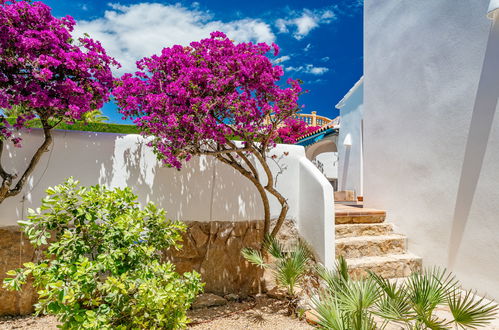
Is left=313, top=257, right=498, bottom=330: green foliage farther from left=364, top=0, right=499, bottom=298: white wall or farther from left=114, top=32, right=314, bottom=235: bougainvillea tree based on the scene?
left=114, top=32, right=314, bottom=235: bougainvillea tree

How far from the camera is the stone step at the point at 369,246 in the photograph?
6105 millimetres

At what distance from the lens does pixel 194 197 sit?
6.61 metres

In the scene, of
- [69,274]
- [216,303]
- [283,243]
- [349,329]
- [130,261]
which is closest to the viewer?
[349,329]

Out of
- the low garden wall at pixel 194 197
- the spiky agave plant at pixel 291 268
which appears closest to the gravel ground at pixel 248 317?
the spiky agave plant at pixel 291 268

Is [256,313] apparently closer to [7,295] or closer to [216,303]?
[216,303]

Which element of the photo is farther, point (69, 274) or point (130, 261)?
point (130, 261)

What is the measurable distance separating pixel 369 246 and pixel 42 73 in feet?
22.5

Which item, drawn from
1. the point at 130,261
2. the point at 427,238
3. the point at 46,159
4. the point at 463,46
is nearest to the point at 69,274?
the point at 130,261

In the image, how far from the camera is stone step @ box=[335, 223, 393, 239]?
21.6 ft

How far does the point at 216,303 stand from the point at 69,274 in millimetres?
3628

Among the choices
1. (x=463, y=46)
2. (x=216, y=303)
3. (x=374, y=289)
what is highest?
(x=463, y=46)

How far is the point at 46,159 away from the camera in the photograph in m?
5.64

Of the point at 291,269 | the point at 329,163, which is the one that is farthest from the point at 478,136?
the point at 329,163

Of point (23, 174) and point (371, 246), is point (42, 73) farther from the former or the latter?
point (371, 246)
